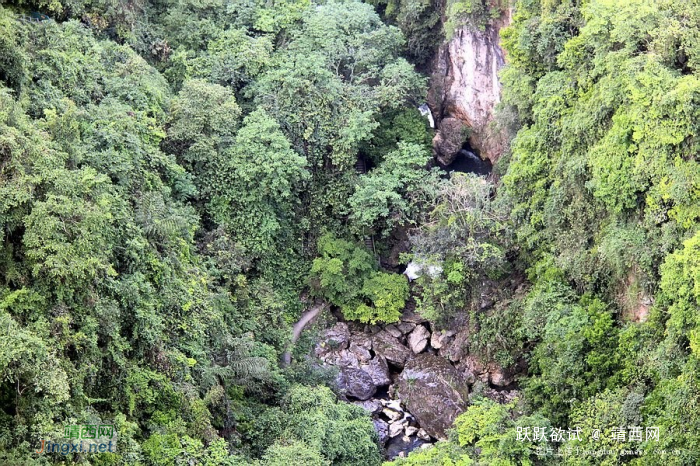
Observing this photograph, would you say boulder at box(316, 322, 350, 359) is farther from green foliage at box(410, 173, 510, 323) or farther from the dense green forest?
green foliage at box(410, 173, 510, 323)

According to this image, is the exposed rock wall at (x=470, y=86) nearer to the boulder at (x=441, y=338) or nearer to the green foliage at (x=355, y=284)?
the green foliage at (x=355, y=284)

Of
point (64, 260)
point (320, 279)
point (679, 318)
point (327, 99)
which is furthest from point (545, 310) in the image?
point (64, 260)

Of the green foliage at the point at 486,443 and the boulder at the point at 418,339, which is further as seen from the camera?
the boulder at the point at 418,339

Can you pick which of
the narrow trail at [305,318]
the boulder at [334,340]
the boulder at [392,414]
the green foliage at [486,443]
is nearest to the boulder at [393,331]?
the boulder at [334,340]

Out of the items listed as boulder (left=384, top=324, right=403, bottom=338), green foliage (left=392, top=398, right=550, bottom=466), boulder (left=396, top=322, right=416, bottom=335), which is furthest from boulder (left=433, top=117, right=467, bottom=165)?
green foliage (left=392, top=398, right=550, bottom=466)

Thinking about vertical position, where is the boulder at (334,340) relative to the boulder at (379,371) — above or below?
above

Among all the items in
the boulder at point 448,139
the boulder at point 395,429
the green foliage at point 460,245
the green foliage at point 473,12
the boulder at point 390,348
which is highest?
the green foliage at point 473,12

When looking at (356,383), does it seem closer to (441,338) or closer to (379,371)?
(379,371)
